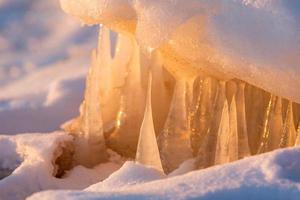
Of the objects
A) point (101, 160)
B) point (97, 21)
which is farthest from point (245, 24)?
point (101, 160)

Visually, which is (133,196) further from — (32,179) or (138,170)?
(32,179)

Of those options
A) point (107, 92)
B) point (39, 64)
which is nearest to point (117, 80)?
point (107, 92)

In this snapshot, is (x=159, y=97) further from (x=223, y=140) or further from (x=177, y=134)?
(x=223, y=140)

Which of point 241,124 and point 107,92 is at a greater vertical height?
point 107,92

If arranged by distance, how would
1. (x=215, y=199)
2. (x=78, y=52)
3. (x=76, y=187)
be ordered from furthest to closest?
(x=78, y=52), (x=76, y=187), (x=215, y=199)

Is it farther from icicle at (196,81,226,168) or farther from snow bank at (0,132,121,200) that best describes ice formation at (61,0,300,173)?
snow bank at (0,132,121,200)

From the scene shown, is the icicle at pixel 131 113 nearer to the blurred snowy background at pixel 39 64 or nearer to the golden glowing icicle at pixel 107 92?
the golden glowing icicle at pixel 107 92
